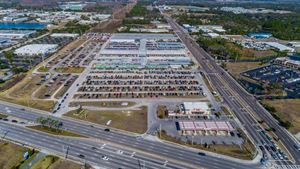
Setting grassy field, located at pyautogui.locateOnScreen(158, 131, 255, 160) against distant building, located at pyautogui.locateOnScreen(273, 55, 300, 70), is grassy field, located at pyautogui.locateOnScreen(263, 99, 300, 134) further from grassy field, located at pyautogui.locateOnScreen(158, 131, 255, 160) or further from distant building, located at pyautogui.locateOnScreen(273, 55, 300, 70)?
distant building, located at pyautogui.locateOnScreen(273, 55, 300, 70)

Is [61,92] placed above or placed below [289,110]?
above

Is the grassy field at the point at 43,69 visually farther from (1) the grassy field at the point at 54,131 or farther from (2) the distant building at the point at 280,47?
(2) the distant building at the point at 280,47

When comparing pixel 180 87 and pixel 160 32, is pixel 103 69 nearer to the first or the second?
pixel 180 87

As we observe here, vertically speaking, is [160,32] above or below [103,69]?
above

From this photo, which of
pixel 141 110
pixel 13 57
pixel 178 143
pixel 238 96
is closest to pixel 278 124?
pixel 238 96

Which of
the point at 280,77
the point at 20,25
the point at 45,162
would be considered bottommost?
the point at 45,162

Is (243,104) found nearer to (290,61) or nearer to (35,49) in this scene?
(290,61)

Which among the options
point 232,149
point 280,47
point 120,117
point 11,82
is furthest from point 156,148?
point 280,47
